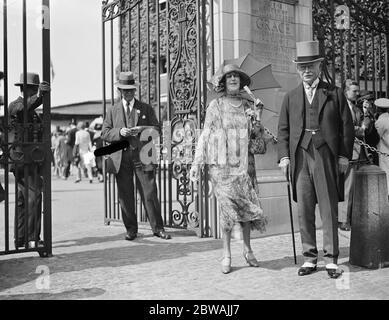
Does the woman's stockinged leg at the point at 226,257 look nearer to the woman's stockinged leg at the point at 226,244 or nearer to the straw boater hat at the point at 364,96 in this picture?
the woman's stockinged leg at the point at 226,244

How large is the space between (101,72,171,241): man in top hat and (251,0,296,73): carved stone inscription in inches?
71.7

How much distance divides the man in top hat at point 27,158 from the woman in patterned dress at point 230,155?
1941 mm

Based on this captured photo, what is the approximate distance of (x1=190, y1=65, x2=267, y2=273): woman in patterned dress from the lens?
558 centimetres

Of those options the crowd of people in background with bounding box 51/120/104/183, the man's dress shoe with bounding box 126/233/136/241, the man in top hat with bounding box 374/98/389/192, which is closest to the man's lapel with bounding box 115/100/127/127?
the man's dress shoe with bounding box 126/233/136/241

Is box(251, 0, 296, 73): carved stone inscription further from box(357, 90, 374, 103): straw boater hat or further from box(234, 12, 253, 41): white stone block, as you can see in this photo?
box(357, 90, 374, 103): straw boater hat

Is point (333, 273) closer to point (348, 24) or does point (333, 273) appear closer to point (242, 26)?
point (242, 26)

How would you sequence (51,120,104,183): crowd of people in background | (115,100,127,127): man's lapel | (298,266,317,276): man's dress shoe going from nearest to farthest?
(298,266,317,276): man's dress shoe → (115,100,127,127): man's lapel → (51,120,104,183): crowd of people in background

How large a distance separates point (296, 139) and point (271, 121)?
2.27 meters

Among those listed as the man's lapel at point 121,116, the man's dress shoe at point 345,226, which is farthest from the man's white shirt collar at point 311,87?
the man's dress shoe at point 345,226

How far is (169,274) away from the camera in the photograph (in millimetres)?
5336

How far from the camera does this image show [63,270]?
222 inches

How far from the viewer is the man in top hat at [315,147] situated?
529cm

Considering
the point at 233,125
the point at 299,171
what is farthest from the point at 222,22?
the point at 299,171
